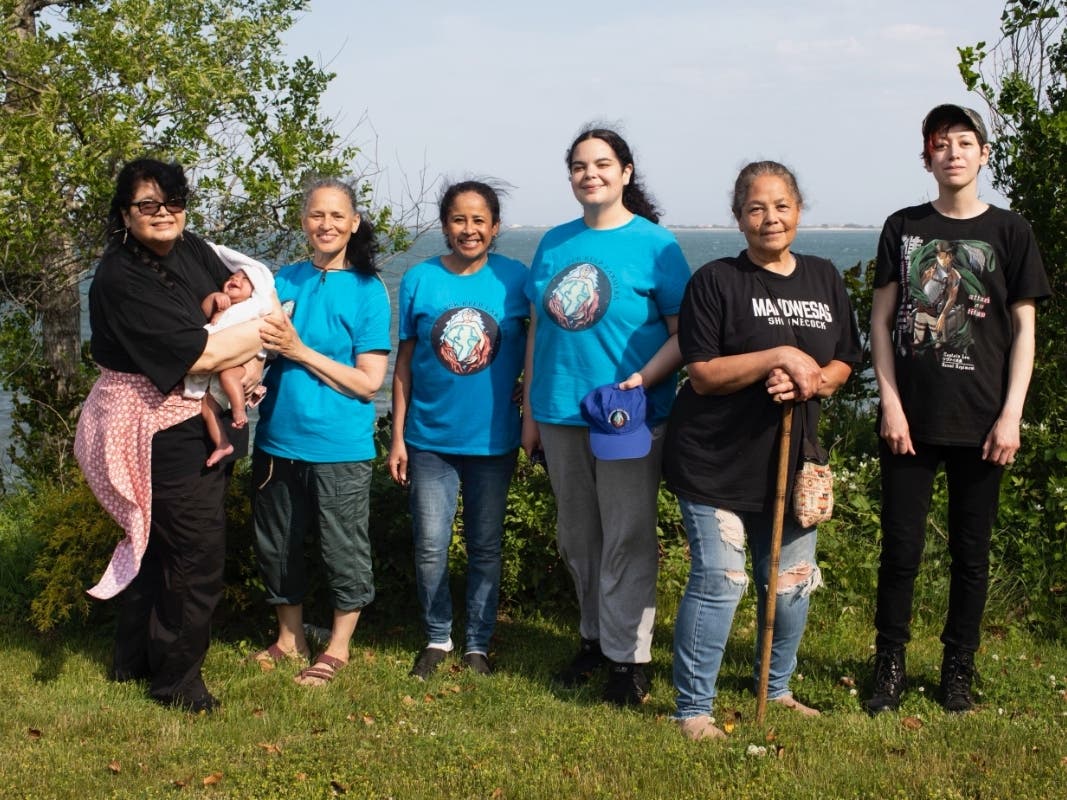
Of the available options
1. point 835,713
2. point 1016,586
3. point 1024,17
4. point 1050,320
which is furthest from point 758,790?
point 1024,17

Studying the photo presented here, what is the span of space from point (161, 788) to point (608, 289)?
2.41 meters

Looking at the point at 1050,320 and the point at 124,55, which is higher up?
the point at 124,55

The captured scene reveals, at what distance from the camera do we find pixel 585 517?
4.86 meters

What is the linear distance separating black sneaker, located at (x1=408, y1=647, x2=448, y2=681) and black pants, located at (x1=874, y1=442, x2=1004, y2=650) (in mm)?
1926

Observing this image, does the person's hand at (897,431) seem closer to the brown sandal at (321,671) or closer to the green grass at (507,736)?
the green grass at (507,736)

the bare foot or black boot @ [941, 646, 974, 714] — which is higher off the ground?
the bare foot

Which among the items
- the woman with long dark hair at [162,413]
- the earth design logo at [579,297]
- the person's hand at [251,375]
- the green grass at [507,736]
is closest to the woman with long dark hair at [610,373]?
the earth design logo at [579,297]

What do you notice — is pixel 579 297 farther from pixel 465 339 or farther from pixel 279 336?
pixel 279 336

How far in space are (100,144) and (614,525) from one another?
3.79 meters

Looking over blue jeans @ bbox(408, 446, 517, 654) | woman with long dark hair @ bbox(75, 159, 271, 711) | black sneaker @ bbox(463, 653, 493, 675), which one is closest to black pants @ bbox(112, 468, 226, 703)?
woman with long dark hair @ bbox(75, 159, 271, 711)

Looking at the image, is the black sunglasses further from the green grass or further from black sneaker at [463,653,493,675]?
black sneaker at [463,653,493,675]

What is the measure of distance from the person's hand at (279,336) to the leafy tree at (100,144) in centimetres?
225

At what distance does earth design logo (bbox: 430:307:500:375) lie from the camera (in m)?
4.89

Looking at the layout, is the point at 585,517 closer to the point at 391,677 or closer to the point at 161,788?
the point at 391,677
